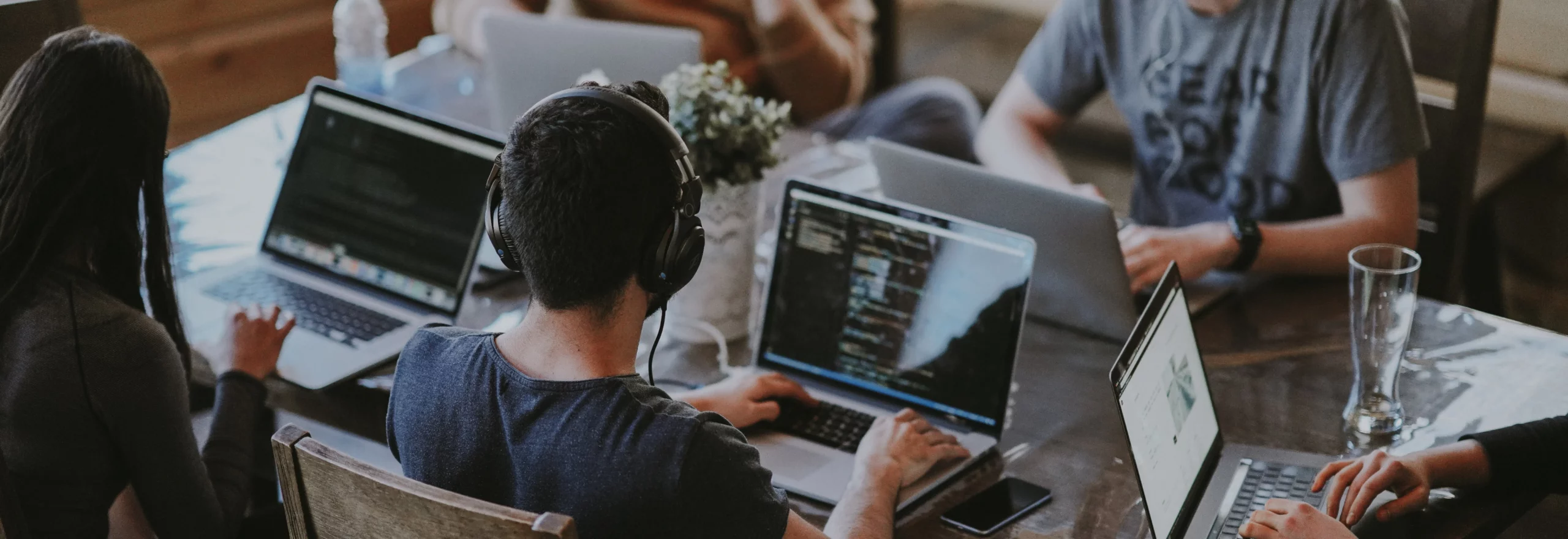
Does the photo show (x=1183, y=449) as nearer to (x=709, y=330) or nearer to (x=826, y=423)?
(x=826, y=423)

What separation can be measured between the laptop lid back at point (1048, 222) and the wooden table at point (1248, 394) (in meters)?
0.05

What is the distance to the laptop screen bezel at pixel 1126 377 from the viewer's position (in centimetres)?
114

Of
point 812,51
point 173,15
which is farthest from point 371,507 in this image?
point 173,15

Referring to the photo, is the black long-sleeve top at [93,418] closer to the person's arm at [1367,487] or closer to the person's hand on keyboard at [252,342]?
the person's hand on keyboard at [252,342]

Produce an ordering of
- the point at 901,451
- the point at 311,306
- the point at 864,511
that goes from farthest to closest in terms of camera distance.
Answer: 1. the point at 311,306
2. the point at 901,451
3. the point at 864,511

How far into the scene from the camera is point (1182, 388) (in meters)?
1.34

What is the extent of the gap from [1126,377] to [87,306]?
3.31 ft

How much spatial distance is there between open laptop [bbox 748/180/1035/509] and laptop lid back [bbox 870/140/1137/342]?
14cm

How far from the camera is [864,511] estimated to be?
125 centimetres

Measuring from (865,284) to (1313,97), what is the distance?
31.1 inches

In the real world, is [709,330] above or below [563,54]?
below

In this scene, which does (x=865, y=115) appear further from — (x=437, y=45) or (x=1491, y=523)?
(x=1491, y=523)

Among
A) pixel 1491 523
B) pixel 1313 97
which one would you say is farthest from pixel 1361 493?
pixel 1313 97

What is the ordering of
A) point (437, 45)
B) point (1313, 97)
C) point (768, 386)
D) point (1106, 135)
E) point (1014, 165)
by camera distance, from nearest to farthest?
point (768, 386) < point (1313, 97) < point (1014, 165) < point (437, 45) < point (1106, 135)
